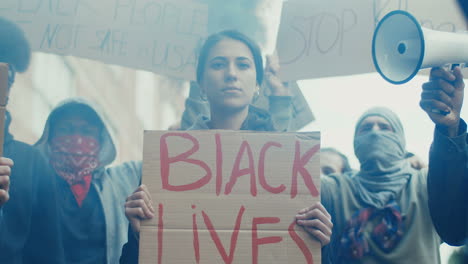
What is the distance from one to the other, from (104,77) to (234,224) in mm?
3841

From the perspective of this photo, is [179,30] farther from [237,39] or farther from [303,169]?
[303,169]

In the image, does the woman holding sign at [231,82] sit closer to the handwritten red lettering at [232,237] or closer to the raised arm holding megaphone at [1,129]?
the handwritten red lettering at [232,237]

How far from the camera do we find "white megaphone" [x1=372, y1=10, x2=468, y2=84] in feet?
6.75

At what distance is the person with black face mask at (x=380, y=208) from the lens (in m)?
2.96

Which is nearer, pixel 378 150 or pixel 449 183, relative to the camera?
pixel 449 183

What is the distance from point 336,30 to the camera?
362 centimetres

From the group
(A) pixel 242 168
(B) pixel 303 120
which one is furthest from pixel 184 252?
(B) pixel 303 120

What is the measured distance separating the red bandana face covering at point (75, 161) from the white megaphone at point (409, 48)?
1.83m

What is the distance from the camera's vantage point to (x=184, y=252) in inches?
Answer: 80.6

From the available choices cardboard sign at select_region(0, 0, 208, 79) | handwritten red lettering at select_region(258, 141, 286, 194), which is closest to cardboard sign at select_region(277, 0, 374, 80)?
cardboard sign at select_region(0, 0, 208, 79)

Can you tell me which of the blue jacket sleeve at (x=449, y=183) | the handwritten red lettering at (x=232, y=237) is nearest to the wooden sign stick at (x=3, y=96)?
the handwritten red lettering at (x=232, y=237)

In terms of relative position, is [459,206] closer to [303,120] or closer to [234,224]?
[234,224]

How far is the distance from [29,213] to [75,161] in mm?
390

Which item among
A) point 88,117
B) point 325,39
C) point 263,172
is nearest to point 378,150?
point 325,39
